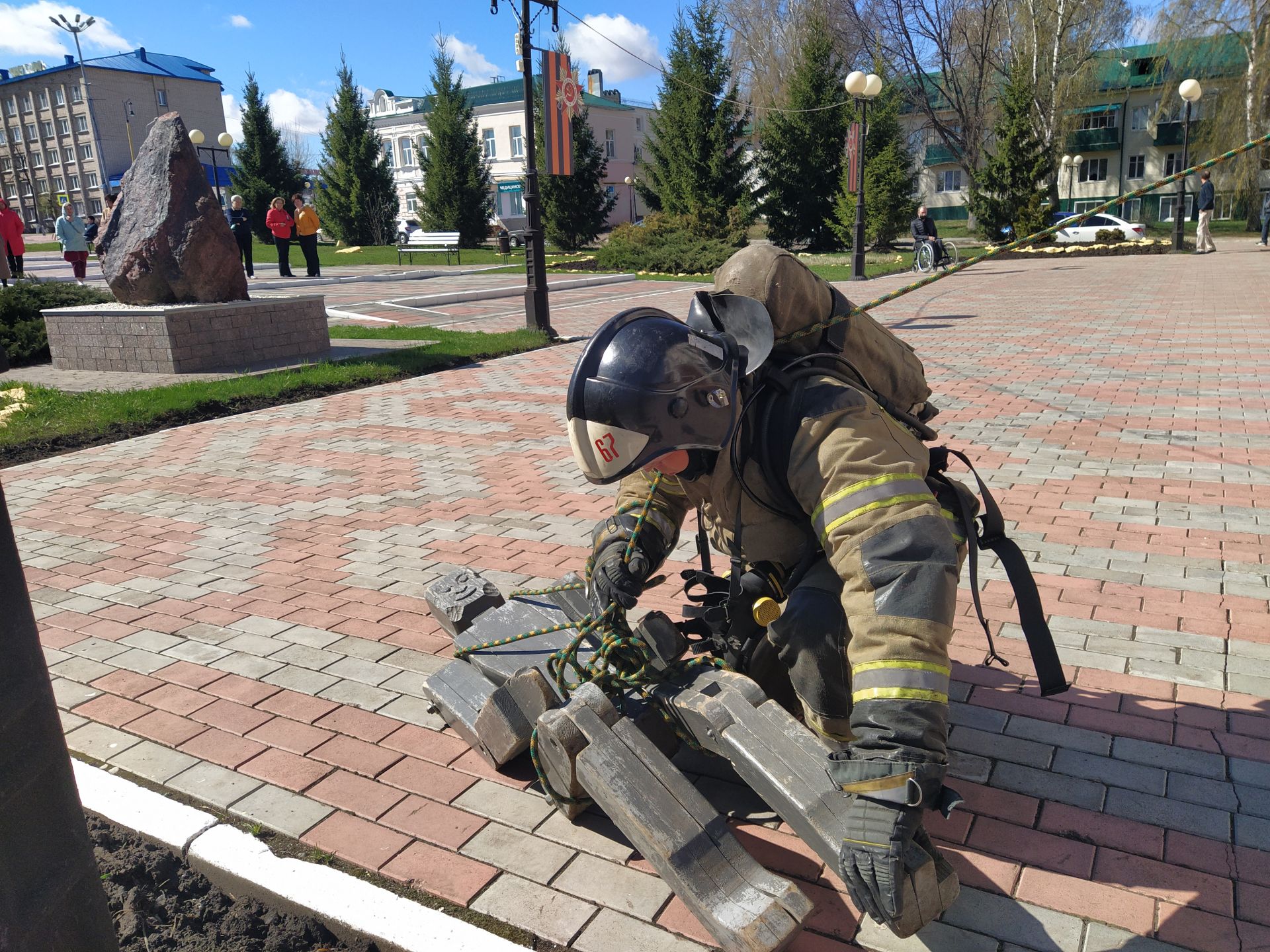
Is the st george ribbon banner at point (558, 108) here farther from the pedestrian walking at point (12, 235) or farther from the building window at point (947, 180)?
the building window at point (947, 180)

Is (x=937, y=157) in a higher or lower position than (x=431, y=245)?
higher

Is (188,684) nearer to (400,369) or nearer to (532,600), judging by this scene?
(532,600)

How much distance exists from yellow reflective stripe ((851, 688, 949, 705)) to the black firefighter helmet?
654 mm

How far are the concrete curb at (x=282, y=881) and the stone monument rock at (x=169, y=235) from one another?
28.8 ft

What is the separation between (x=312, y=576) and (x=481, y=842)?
2335mm

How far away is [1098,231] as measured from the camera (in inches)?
1158

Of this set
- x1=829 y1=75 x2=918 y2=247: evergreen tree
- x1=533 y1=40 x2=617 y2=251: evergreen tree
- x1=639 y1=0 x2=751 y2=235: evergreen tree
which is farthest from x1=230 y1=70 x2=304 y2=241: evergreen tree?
x1=829 y1=75 x2=918 y2=247: evergreen tree

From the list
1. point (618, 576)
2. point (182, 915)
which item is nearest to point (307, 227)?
point (618, 576)

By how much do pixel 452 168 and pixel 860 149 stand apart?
2052 centimetres

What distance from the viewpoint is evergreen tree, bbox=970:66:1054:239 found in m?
29.0

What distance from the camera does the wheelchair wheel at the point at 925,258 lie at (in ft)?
66.6

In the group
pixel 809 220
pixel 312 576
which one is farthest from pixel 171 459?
pixel 809 220

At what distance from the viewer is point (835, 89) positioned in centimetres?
2967

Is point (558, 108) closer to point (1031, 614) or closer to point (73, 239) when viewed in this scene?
point (73, 239)
